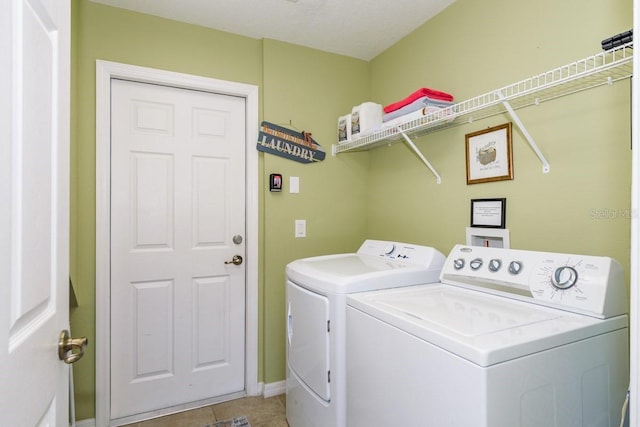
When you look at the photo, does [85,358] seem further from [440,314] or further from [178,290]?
[440,314]

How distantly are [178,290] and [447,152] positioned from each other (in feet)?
6.05

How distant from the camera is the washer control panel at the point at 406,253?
1.68m

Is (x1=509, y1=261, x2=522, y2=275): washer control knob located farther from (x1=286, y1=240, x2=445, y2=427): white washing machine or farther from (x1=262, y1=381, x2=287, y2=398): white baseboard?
(x1=262, y1=381, x2=287, y2=398): white baseboard

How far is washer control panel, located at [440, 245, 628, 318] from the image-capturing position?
106cm

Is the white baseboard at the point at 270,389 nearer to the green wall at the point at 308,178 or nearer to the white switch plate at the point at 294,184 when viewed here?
the green wall at the point at 308,178

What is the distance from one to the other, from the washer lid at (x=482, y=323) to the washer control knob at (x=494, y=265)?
10cm

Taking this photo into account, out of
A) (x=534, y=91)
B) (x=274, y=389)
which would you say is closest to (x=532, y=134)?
(x=534, y=91)

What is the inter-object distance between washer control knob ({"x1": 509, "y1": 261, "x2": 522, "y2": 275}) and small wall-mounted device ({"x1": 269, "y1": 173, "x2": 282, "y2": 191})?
146 centimetres

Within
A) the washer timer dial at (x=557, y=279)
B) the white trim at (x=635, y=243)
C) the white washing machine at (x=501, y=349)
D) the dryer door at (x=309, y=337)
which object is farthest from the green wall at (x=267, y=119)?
the white trim at (x=635, y=243)

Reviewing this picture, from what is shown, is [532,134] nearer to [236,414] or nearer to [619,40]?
[619,40]

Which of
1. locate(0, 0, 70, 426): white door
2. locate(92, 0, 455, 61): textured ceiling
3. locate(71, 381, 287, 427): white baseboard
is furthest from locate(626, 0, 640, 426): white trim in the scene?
locate(71, 381, 287, 427): white baseboard

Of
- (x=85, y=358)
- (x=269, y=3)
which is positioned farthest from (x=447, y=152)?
(x=85, y=358)

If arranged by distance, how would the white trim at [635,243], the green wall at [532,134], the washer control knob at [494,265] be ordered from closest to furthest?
the white trim at [635,243], the green wall at [532,134], the washer control knob at [494,265]

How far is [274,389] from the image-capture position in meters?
2.31
